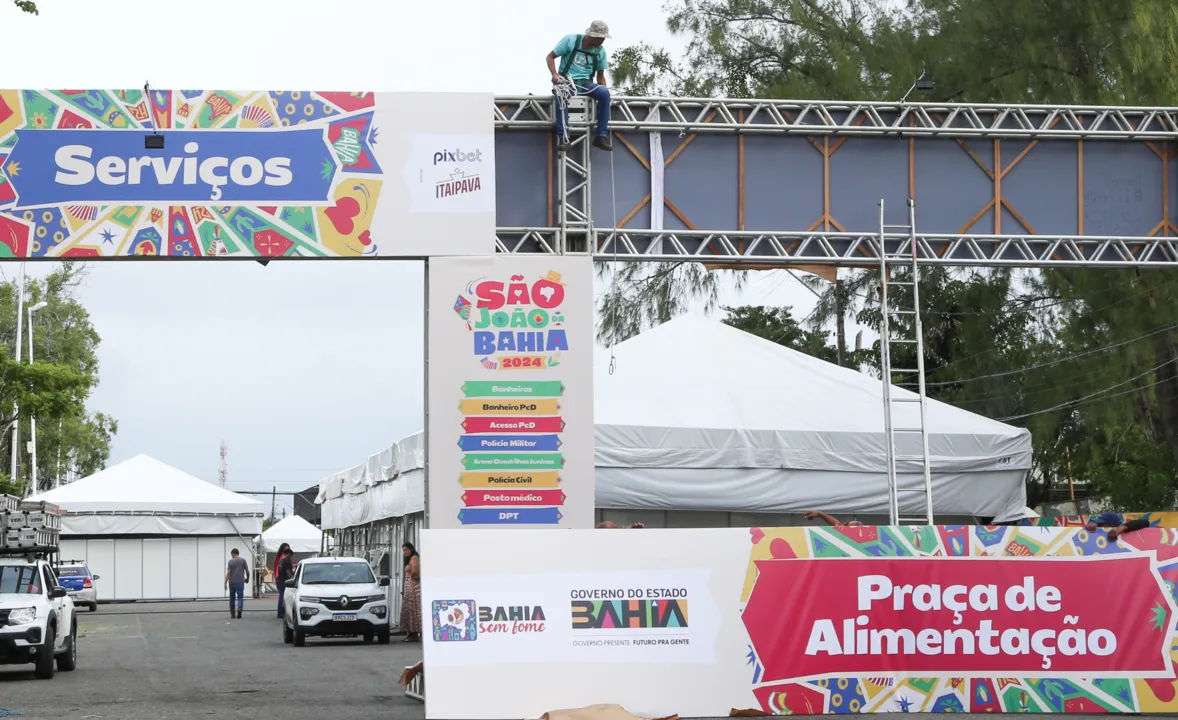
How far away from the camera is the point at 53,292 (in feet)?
229

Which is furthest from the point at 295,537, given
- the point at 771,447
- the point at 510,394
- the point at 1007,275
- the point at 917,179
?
the point at 510,394

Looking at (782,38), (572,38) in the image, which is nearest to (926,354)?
(782,38)

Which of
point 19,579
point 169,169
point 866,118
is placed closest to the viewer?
point 169,169

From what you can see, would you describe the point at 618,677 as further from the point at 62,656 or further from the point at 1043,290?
the point at 1043,290

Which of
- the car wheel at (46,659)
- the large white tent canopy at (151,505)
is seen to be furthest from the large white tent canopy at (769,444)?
the large white tent canopy at (151,505)

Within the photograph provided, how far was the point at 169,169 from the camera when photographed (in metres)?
15.4

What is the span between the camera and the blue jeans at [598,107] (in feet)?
52.9

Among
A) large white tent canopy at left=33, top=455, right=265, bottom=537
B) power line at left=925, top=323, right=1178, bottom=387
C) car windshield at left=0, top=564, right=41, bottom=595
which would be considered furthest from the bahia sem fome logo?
large white tent canopy at left=33, top=455, right=265, bottom=537

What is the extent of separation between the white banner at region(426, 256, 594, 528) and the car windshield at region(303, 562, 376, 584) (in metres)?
11.2

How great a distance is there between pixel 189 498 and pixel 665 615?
146 feet

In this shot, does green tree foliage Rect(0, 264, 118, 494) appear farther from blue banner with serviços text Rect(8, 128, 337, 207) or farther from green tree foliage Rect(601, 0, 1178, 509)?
blue banner with serviços text Rect(8, 128, 337, 207)

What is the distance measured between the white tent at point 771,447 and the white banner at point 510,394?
17.4ft

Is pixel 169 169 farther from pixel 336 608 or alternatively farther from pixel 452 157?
pixel 336 608

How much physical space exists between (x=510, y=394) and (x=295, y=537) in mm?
50914
